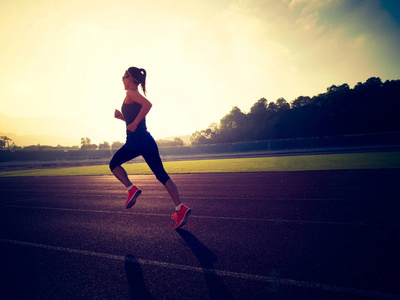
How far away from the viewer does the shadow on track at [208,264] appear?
186cm

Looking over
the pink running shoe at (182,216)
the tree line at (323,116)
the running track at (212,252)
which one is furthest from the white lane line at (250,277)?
the tree line at (323,116)

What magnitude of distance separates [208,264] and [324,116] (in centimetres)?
6319

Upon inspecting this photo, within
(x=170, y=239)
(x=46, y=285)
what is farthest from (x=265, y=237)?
(x=46, y=285)

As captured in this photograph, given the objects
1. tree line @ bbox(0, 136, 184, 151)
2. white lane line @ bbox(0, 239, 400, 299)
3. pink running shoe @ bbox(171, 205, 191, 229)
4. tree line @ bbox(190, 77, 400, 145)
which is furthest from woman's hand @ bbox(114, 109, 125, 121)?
tree line @ bbox(190, 77, 400, 145)

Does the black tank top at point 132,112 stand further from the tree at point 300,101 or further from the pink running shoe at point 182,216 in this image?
the tree at point 300,101

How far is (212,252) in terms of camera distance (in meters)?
2.70

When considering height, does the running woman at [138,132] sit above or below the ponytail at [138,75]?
below

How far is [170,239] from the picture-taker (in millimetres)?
3191

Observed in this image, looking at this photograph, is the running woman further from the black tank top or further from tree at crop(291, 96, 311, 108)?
tree at crop(291, 96, 311, 108)

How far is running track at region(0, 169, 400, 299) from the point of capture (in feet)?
6.39

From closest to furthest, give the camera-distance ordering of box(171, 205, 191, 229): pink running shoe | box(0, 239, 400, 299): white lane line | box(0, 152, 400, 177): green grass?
box(0, 239, 400, 299): white lane line, box(171, 205, 191, 229): pink running shoe, box(0, 152, 400, 177): green grass

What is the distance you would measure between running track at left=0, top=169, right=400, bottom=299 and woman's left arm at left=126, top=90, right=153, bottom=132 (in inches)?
75.0

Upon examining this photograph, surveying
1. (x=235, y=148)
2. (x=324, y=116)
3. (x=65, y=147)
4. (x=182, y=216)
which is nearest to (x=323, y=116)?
(x=324, y=116)

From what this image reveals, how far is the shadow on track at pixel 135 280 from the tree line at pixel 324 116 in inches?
2413
